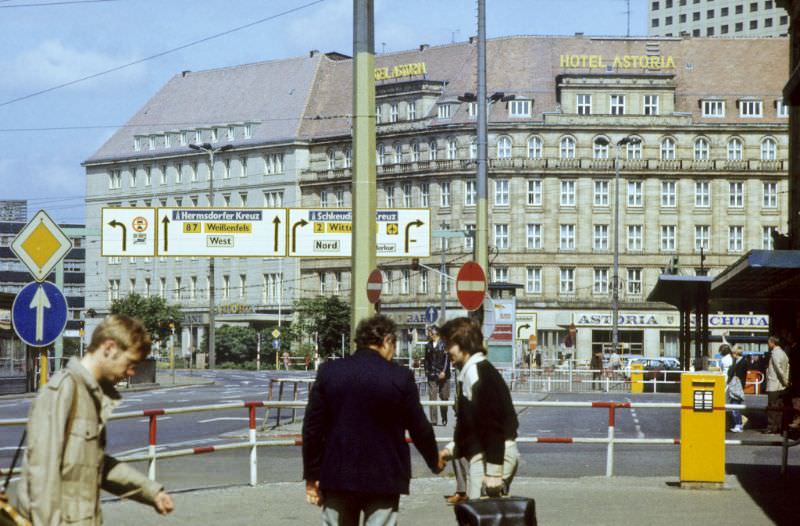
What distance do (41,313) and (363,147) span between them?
13.6 feet

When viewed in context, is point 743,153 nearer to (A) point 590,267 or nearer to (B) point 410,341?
(A) point 590,267

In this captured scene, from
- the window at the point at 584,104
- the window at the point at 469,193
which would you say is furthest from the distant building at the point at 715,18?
the window at the point at 584,104

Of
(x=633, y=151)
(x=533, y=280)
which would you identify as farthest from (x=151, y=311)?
(x=633, y=151)

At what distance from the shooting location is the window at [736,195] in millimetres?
106312

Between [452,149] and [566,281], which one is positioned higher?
[452,149]

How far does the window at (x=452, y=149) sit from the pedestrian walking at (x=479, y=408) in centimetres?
9848

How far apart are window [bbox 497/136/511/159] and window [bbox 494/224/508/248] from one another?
4.56 meters

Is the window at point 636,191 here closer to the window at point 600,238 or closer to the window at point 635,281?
the window at point 600,238

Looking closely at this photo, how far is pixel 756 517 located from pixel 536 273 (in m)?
93.3

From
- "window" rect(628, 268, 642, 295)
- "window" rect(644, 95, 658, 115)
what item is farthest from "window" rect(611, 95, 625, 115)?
"window" rect(628, 268, 642, 295)

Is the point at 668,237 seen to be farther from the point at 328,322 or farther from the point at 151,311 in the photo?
the point at 151,311

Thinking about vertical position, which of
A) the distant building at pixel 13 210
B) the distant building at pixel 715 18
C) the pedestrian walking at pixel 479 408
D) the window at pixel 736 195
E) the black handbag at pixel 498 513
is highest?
the distant building at pixel 715 18

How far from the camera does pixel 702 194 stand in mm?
106812

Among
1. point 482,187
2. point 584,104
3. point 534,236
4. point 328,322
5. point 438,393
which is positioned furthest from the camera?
point 534,236
